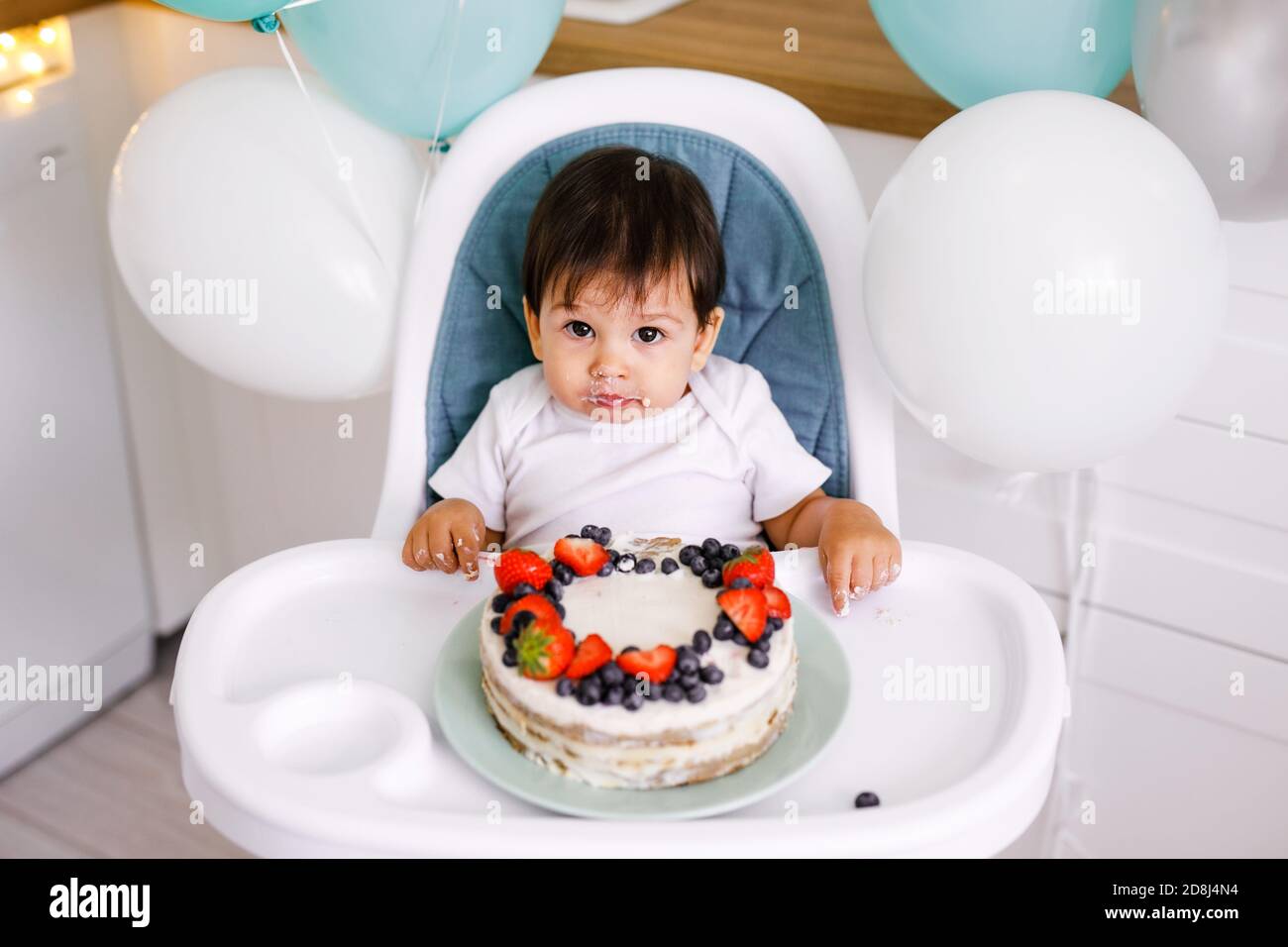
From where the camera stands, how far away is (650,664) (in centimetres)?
95

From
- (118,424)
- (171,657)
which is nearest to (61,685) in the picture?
(171,657)

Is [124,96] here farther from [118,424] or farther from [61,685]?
[61,685]

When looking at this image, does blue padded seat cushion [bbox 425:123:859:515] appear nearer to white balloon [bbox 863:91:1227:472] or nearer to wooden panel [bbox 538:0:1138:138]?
white balloon [bbox 863:91:1227:472]

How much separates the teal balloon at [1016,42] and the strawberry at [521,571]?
659 millimetres

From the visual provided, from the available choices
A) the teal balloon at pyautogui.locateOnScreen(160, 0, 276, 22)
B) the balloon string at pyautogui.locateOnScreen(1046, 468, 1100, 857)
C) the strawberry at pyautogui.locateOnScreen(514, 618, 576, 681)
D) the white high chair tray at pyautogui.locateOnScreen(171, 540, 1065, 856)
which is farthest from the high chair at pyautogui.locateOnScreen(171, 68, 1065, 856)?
the balloon string at pyautogui.locateOnScreen(1046, 468, 1100, 857)

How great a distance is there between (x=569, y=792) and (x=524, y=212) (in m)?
0.65

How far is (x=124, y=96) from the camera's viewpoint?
2.01 metres

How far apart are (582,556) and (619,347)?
9.6 inches

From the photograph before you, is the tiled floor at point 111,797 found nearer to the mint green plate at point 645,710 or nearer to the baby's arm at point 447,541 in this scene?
the baby's arm at point 447,541

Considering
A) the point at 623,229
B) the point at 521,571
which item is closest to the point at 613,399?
the point at 623,229

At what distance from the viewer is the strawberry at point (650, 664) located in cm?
95

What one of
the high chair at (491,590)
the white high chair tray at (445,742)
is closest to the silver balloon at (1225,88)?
the high chair at (491,590)

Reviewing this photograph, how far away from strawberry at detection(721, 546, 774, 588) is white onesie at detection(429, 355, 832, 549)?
0.21 m
